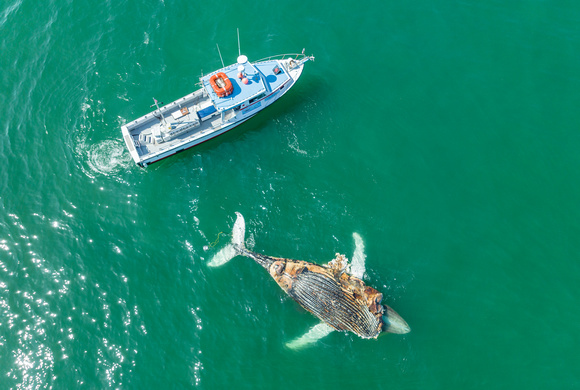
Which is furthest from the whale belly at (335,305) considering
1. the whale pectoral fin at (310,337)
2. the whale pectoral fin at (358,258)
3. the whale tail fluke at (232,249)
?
the whale tail fluke at (232,249)

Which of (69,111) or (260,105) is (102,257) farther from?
(260,105)

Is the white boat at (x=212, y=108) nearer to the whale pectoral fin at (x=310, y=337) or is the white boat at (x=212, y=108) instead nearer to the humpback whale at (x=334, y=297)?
the humpback whale at (x=334, y=297)

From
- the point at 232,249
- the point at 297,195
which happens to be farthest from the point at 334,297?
the point at 297,195

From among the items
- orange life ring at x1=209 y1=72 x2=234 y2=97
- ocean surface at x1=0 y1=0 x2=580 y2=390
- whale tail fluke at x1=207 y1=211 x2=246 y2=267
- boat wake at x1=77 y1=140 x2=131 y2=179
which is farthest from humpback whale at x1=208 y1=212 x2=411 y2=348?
boat wake at x1=77 y1=140 x2=131 y2=179

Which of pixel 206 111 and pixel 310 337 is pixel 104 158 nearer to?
pixel 206 111

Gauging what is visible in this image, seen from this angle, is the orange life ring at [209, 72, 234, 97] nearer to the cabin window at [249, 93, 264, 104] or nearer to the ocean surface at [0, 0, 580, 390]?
the cabin window at [249, 93, 264, 104]
